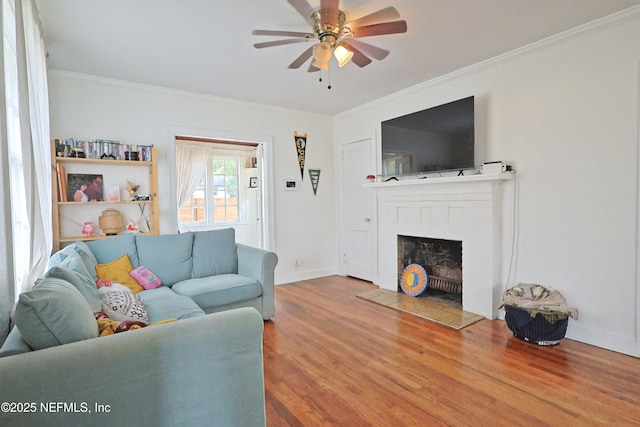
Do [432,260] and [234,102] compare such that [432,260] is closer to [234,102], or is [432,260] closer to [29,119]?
[234,102]

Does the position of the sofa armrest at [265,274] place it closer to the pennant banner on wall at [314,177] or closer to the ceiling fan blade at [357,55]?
the ceiling fan blade at [357,55]

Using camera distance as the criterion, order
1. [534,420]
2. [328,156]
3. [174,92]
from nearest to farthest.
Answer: [534,420]
[174,92]
[328,156]

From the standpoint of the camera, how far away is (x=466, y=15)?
2.45 meters

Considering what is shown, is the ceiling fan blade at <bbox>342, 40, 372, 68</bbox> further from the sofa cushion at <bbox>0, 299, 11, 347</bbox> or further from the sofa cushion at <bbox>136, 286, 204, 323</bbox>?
the sofa cushion at <bbox>0, 299, 11, 347</bbox>

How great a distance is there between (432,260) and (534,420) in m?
2.46

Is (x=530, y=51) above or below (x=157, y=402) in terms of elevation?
above

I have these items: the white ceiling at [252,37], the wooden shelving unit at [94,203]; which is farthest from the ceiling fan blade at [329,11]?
the wooden shelving unit at [94,203]

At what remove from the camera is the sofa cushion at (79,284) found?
1.66m

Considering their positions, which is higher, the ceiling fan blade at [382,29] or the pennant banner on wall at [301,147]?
the ceiling fan blade at [382,29]

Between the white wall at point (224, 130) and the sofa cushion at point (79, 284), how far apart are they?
6.89 ft

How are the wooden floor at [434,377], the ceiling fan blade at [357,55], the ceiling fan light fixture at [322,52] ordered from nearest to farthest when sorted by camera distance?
the wooden floor at [434,377], the ceiling fan light fixture at [322,52], the ceiling fan blade at [357,55]

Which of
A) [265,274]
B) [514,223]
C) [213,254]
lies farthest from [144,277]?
[514,223]

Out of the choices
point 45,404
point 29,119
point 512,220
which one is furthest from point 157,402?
point 512,220

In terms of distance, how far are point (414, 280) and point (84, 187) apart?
3850 millimetres
